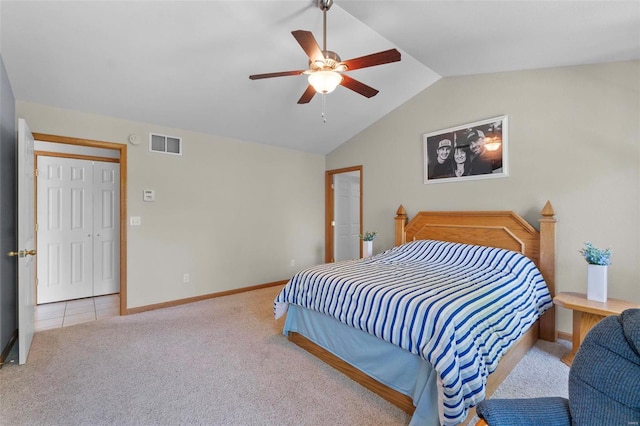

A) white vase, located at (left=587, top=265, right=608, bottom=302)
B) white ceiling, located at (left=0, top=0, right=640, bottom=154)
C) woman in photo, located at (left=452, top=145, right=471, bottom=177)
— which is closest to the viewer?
white ceiling, located at (left=0, top=0, right=640, bottom=154)

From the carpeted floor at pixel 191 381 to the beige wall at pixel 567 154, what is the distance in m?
1.07

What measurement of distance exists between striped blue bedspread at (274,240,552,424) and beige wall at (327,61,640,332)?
61cm

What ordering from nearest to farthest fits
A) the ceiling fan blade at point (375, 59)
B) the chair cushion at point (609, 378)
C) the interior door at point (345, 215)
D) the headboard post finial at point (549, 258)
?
the chair cushion at point (609, 378), the ceiling fan blade at point (375, 59), the headboard post finial at point (549, 258), the interior door at point (345, 215)

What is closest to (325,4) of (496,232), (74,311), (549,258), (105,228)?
(496,232)

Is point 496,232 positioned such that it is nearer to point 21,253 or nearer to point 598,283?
point 598,283

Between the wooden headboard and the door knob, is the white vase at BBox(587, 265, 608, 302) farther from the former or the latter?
the door knob

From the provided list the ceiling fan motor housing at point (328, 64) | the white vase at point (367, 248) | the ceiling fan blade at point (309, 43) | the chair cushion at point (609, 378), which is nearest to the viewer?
the chair cushion at point (609, 378)

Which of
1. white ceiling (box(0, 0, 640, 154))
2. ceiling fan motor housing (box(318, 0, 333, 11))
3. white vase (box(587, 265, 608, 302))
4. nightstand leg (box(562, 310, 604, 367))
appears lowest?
nightstand leg (box(562, 310, 604, 367))

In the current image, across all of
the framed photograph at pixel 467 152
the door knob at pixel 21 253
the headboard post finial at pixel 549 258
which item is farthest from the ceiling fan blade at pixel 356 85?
the door knob at pixel 21 253

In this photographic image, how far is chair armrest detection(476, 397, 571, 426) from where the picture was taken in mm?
1013

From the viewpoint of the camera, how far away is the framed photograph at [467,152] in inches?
128

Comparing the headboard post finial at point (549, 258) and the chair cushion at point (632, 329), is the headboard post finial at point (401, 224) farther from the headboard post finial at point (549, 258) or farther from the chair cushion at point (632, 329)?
the chair cushion at point (632, 329)

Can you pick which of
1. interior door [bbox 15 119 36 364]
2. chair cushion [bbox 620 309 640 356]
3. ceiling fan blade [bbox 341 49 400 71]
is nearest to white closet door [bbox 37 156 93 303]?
interior door [bbox 15 119 36 364]

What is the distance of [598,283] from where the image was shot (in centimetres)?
235
